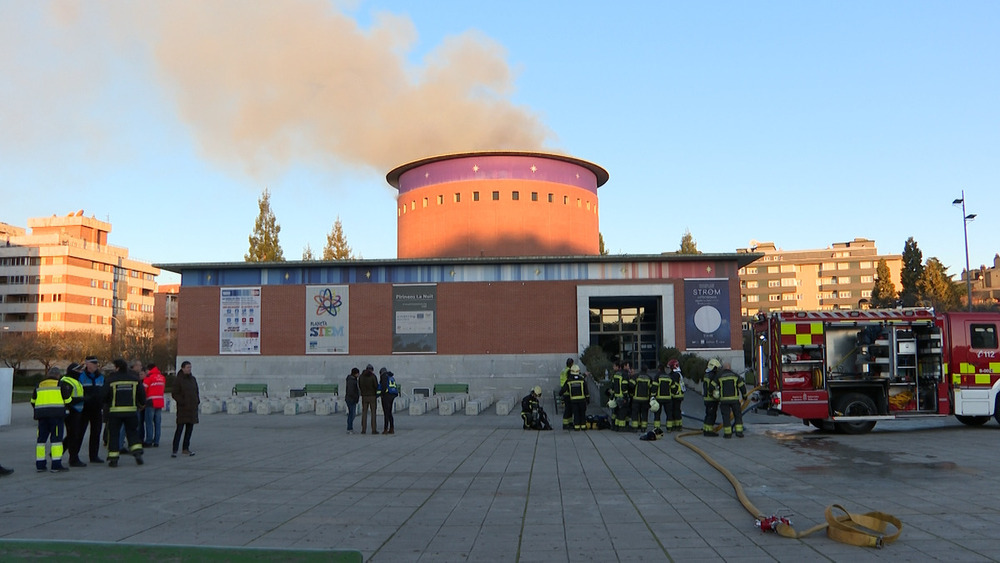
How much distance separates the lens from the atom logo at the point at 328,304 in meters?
38.1

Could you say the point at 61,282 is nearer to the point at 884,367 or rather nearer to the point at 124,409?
the point at 124,409

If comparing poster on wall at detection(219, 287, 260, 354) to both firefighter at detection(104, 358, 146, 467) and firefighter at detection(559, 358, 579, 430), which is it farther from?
firefighter at detection(104, 358, 146, 467)

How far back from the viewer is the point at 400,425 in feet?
74.0

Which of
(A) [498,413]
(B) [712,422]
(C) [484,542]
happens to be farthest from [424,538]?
(A) [498,413]

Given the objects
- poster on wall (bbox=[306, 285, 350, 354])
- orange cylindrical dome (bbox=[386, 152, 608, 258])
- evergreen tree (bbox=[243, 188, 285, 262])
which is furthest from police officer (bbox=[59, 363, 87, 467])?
evergreen tree (bbox=[243, 188, 285, 262])

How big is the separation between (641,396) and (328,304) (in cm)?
2321

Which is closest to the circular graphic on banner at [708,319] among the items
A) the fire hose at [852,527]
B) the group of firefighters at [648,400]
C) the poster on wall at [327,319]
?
the group of firefighters at [648,400]

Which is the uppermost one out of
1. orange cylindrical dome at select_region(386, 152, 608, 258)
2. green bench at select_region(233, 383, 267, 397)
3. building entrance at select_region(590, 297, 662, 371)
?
orange cylindrical dome at select_region(386, 152, 608, 258)

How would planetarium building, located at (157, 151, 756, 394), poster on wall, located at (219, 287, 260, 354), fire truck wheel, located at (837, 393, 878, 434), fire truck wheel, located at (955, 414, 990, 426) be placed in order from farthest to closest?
poster on wall, located at (219, 287, 260, 354)
planetarium building, located at (157, 151, 756, 394)
fire truck wheel, located at (955, 414, 990, 426)
fire truck wheel, located at (837, 393, 878, 434)

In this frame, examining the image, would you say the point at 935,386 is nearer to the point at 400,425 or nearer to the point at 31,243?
the point at 400,425

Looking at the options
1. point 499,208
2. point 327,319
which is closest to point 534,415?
point 327,319

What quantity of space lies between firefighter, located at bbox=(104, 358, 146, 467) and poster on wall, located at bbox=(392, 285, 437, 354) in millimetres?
23756

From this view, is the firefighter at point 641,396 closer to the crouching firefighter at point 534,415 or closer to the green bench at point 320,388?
the crouching firefighter at point 534,415

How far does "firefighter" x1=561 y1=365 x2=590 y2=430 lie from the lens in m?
19.5
